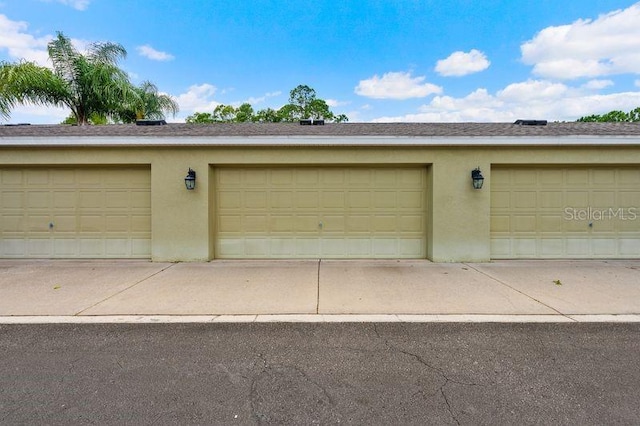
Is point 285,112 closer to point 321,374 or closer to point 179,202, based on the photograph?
point 179,202

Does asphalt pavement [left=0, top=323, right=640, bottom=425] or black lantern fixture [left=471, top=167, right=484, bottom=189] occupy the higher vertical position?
black lantern fixture [left=471, top=167, right=484, bottom=189]

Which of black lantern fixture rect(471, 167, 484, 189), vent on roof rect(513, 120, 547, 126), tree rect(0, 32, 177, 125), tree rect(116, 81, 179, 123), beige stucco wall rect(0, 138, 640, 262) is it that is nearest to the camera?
black lantern fixture rect(471, 167, 484, 189)

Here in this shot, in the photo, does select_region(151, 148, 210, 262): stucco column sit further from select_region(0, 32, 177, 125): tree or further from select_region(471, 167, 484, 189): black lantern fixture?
select_region(0, 32, 177, 125): tree

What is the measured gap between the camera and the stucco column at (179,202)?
291 inches

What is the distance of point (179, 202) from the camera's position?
740cm

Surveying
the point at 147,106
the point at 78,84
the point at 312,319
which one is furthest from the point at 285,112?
the point at 312,319

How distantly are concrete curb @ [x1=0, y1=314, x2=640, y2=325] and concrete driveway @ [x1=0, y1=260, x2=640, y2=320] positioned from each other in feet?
0.28

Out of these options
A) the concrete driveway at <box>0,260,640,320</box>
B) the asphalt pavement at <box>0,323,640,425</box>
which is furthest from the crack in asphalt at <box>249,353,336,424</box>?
the concrete driveway at <box>0,260,640,320</box>

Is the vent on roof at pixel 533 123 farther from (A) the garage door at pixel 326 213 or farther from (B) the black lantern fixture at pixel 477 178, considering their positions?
(A) the garage door at pixel 326 213

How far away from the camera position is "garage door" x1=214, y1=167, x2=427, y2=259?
7707 millimetres

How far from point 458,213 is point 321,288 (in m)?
4.03

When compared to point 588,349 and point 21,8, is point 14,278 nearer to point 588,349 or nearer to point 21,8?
point 588,349

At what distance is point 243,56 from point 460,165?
44.8 feet

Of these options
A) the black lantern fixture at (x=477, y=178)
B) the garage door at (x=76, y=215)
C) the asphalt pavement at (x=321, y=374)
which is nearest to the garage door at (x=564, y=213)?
the black lantern fixture at (x=477, y=178)
